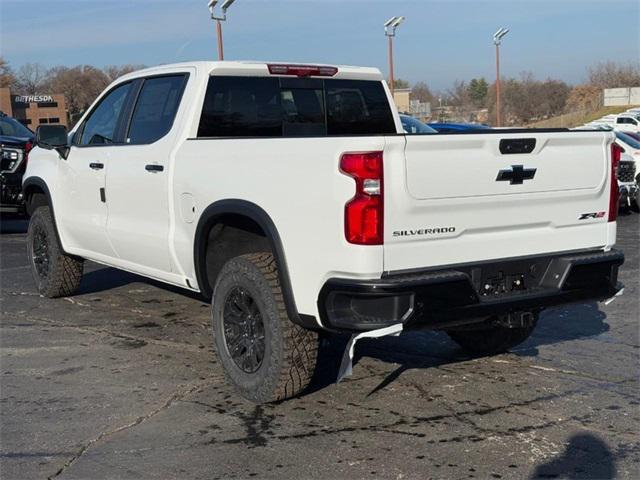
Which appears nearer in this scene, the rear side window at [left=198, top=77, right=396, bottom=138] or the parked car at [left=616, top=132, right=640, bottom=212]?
the rear side window at [left=198, top=77, right=396, bottom=138]

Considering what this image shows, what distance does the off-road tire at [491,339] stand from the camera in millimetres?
5566

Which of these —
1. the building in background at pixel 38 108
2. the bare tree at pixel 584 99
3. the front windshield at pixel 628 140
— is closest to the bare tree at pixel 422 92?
the bare tree at pixel 584 99

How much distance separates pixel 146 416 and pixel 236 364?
0.60 meters

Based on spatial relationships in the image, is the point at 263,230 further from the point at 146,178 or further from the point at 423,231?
the point at 146,178

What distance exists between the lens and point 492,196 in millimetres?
4172

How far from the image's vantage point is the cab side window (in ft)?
20.7

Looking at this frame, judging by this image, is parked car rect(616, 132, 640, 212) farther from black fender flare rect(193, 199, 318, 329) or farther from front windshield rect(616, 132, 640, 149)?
black fender flare rect(193, 199, 318, 329)

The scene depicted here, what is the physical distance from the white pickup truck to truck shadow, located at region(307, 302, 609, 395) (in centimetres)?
25

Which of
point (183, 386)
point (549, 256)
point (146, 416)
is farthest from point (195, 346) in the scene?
point (549, 256)

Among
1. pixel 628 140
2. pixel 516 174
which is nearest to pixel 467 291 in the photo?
pixel 516 174

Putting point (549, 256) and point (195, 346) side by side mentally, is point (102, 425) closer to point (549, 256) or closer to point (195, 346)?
point (195, 346)

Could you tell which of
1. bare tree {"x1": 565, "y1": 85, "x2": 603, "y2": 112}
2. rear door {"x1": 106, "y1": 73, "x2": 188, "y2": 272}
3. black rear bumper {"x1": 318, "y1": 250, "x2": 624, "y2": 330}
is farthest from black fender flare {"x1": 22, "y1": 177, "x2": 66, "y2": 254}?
bare tree {"x1": 565, "y1": 85, "x2": 603, "y2": 112}

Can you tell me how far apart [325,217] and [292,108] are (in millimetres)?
2252

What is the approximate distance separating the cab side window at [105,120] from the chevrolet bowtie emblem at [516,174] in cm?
329
